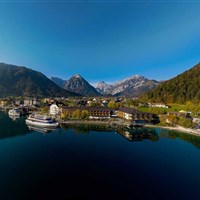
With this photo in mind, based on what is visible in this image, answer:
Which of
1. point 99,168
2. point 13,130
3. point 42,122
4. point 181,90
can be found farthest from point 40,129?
point 181,90

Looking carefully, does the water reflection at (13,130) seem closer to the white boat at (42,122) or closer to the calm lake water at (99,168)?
the white boat at (42,122)

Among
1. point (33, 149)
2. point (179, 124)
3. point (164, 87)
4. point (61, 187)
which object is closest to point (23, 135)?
point (33, 149)

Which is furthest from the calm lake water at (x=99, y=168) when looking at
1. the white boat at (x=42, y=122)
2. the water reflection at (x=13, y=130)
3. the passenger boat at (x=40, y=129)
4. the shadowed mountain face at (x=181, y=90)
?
the shadowed mountain face at (x=181, y=90)

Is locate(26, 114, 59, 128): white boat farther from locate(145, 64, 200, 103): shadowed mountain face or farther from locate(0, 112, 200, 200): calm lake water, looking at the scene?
locate(145, 64, 200, 103): shadowed mountain face

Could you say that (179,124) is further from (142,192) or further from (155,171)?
(142,192)

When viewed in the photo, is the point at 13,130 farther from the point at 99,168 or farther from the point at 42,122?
the point at 99,168
